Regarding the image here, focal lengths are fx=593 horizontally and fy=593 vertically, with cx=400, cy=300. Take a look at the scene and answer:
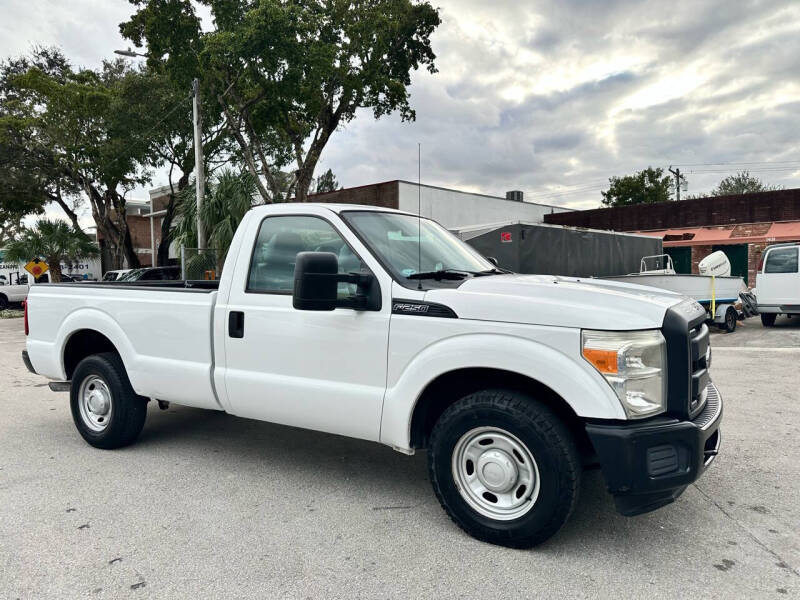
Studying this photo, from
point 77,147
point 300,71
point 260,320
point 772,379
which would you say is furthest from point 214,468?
point 77,147

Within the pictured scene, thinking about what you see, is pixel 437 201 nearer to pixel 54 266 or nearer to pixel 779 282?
pixel 779 282

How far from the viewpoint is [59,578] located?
2.95 meters

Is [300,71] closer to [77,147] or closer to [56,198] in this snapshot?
[77,147]

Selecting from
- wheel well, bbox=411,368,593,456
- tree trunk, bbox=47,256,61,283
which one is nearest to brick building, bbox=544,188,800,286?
wheel well, bbox=411,368,593,456

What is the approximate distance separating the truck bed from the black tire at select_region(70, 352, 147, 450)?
0.18 meters

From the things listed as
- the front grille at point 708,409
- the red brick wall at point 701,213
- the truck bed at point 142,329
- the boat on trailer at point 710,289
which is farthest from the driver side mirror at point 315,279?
the red brick wall at point 701,213

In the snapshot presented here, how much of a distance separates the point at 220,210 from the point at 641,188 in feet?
125

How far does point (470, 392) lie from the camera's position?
351 centimetres

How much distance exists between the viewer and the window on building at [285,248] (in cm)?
387

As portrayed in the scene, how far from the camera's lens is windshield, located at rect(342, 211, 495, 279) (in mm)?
3744

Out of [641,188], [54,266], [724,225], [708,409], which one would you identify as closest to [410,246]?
[708,409]

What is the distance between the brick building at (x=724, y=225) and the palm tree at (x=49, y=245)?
24863 millimetres

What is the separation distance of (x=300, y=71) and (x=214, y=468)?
15.0 metres

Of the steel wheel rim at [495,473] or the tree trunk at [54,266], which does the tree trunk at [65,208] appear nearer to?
the tree trunk at [54,266]
